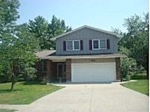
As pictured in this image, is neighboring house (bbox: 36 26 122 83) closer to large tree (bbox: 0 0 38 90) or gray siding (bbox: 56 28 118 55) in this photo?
gray siding (bbox: 56 28 118 55)

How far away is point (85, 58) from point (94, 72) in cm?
172

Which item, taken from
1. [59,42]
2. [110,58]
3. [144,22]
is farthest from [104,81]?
[144,22]

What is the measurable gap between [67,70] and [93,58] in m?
3.01

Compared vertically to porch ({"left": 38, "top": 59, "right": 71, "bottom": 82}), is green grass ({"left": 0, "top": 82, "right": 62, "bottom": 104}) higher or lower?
lower

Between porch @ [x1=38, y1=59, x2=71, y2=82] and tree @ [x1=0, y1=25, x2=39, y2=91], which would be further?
porch @ [x1=38, y1=59, x2=71, y2=82]

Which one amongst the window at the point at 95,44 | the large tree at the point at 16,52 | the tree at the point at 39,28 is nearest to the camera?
the large tree at the point at 16,52

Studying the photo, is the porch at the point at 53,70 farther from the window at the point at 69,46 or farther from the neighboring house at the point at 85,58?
the window at the point at 69,46

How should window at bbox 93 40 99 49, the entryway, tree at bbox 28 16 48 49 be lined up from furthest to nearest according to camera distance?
1. tree at bbox 28 16 48 49
2. the entryway
3. window at bbox 93 40 99 49

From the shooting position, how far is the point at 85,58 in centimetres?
3183

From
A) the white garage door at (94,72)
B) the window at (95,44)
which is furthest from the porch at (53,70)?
the window at (95,44)

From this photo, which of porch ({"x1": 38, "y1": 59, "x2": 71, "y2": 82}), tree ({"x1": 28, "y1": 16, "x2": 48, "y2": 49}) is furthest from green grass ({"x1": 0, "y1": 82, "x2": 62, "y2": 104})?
tree ({"x1": 28, "y1": 16, "x2": 48, "y2": 49})

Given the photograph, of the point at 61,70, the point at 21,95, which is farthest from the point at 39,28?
the point at 21,95

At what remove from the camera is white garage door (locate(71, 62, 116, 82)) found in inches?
1259

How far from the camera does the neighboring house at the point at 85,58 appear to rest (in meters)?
32.0
